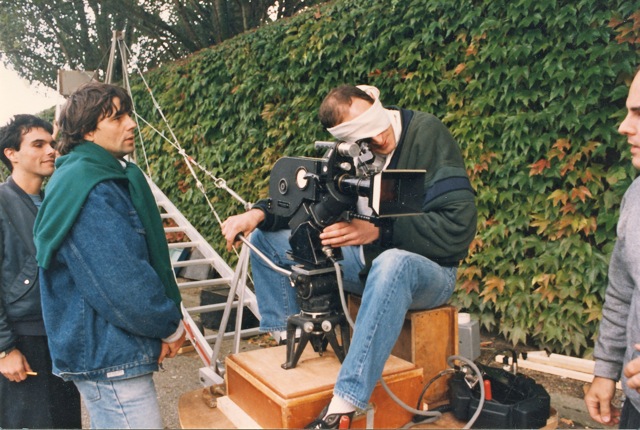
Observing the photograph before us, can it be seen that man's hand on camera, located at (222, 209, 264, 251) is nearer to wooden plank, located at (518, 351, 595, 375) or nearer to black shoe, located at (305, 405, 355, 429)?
black shoe, located at (305, 405, 355, 429)

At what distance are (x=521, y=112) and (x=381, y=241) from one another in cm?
171

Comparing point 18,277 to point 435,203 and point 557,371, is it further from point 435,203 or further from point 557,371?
point 557,371

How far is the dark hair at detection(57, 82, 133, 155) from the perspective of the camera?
1.76 metres

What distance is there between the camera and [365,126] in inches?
80.8

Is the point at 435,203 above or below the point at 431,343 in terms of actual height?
above

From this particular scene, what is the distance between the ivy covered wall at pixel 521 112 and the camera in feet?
9.71

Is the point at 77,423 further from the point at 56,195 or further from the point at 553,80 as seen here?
the point at 553,80

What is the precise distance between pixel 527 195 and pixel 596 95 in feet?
2.39

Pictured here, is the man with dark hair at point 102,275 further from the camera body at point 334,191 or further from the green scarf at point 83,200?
the camera body at point 334,191

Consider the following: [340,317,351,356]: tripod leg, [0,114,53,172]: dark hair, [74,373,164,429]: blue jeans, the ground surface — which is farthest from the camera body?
the ground surface

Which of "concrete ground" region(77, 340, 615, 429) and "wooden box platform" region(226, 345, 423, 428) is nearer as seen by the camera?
"wooden box platform" region(226, 345, 423, 428)

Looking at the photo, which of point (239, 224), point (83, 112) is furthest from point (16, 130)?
point (239, 224)

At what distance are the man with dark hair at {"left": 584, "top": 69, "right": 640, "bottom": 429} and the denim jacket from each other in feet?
4.64

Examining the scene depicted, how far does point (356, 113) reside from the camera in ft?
6.81
